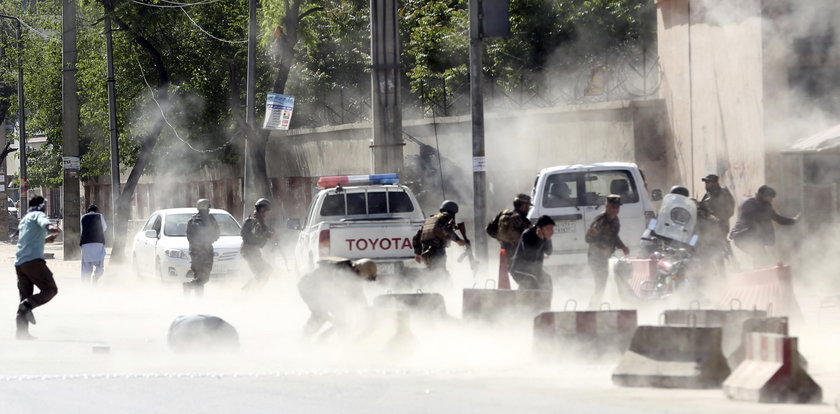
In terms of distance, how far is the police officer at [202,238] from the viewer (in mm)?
18375

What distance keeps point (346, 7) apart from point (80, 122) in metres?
A: 9.66

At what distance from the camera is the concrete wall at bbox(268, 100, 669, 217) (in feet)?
77.9

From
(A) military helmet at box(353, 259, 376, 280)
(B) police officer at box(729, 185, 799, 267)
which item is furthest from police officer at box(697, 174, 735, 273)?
(A) military helmet at box(353, 259, 376, 280)

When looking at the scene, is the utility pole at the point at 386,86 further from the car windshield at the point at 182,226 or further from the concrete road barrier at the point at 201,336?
the concrete road barrier at the point at 201,336

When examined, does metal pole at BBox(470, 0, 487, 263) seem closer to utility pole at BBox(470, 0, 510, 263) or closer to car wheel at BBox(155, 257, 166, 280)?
utility pole at BBox(470, 0, 510, 263)

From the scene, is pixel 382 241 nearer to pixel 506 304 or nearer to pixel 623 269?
pixel 623 269

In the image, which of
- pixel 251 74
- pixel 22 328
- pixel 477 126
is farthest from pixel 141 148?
pixel 22 328

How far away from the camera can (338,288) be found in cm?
1129

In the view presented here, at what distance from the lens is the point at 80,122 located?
4300 centimetres

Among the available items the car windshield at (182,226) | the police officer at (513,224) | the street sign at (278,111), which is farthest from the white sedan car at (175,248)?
the police officer at (513,224)

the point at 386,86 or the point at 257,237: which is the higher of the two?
the point at 386,86

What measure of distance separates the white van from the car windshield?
7485mm

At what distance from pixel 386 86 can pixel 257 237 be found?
309 cm

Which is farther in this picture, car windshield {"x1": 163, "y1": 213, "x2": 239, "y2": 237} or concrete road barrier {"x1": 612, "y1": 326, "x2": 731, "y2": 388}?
car windshield {"x1": 163, "y1": 213, "x2": 239, "y2": 237}
